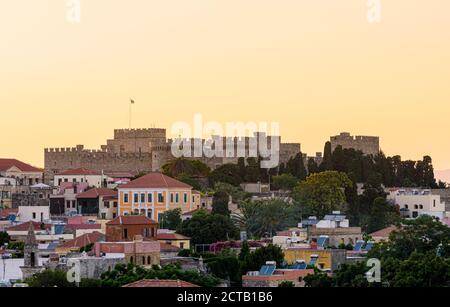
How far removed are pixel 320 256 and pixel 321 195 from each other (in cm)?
1262

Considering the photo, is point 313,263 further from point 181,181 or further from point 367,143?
point 367,143

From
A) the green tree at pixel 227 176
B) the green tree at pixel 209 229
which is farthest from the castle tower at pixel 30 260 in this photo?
the green tree at pixel 227 176

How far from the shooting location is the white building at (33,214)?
36.1 meters

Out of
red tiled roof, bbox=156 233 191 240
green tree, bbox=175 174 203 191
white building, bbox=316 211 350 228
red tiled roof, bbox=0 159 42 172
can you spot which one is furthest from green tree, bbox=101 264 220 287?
red tiled roof, bbox=0 159 42 172

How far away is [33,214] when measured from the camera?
36.3 metres

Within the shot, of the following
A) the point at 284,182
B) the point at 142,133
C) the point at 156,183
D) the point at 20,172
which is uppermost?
the point at 142,133

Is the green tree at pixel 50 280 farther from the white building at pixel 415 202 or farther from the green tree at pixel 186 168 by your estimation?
the green tree at pixel 186 168

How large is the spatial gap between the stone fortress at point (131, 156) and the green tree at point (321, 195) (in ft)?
32.4

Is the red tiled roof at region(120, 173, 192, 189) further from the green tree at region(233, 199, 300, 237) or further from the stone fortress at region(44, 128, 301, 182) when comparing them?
the stone fortress at region(44, 128, 301, 182)

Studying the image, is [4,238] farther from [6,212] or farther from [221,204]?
[6,212]

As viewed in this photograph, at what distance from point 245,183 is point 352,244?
13580 mm

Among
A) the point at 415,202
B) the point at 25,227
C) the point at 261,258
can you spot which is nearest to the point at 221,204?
the point at 25,227

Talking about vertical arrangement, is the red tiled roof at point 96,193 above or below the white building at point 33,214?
above
